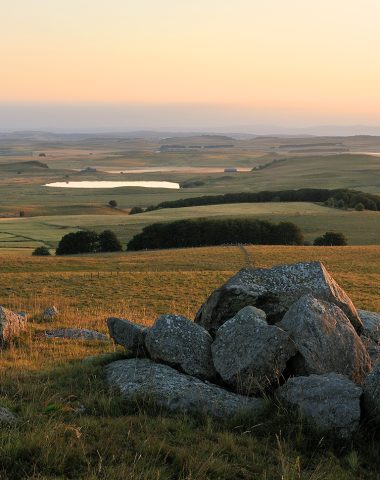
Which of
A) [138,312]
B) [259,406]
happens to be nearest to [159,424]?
[259,406]

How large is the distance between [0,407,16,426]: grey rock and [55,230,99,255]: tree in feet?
236

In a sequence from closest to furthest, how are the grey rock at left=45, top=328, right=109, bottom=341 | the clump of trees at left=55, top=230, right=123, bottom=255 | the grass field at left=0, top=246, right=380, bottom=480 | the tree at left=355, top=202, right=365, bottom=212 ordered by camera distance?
the grass field at left=0, top=246, right=380, bottom=480 → the grey rock at left=45, top=328, right=109, bottom=341 → the clump of trees at left=55, top=230, right=123, bottom=255 → the tree at left=355, top=202, right=365, bottom=212

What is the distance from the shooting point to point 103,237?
3241 inches

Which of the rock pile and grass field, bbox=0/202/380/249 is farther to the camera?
grass field, bbox=0/202/380/249

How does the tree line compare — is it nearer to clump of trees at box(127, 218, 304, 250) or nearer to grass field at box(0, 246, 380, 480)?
clump of trees at box(127, 218, 304, 250)

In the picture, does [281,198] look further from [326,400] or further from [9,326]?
[326,400]

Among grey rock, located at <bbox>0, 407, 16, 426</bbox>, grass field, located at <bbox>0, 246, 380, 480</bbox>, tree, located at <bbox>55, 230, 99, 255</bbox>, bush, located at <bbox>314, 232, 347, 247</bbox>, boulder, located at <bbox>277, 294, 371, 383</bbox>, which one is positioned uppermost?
boulder, located at <bbox>277, 294, 371, 383</bbox>

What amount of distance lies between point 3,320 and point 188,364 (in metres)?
6.98

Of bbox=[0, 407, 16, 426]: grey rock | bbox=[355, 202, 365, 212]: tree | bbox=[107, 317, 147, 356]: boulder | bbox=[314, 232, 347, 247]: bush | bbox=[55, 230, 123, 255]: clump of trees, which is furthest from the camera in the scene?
bbox=[355, 202, 365, 212]: tree

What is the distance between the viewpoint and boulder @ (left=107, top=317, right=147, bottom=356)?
1228 centimetres

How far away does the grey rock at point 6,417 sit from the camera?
334 inches

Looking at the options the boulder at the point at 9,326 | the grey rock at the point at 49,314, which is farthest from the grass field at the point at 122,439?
the grey rock at the point at 49,314

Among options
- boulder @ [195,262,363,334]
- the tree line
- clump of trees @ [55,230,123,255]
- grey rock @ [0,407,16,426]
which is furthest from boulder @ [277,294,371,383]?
the tree line

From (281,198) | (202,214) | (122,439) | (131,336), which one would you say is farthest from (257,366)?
(281,198)
